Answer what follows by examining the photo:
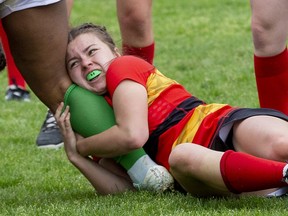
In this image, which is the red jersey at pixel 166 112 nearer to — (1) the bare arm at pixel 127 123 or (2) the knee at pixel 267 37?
(1) the bare arm at pixel 127 123

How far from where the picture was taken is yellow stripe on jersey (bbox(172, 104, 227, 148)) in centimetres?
410

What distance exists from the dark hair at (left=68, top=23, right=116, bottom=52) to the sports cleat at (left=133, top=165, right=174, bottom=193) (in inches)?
23.7

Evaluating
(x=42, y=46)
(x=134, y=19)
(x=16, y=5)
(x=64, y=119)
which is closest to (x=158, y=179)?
(x=64, y=119)

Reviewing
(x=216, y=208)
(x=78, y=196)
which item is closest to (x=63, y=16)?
(x=78, y=196)

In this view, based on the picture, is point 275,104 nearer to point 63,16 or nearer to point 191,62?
point 63,16

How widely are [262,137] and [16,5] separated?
114cm

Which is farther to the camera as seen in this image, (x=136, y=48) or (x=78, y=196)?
(x=136, y=48)

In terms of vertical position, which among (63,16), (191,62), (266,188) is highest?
(63,16)

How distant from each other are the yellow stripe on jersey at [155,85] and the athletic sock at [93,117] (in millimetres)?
186

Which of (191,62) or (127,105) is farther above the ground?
(127,105)

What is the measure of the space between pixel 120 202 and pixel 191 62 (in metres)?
5.62

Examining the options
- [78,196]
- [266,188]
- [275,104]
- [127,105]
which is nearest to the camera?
[266,188]

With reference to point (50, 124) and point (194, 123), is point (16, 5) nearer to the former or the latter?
point (194, 123)

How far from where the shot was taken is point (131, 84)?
407cm
